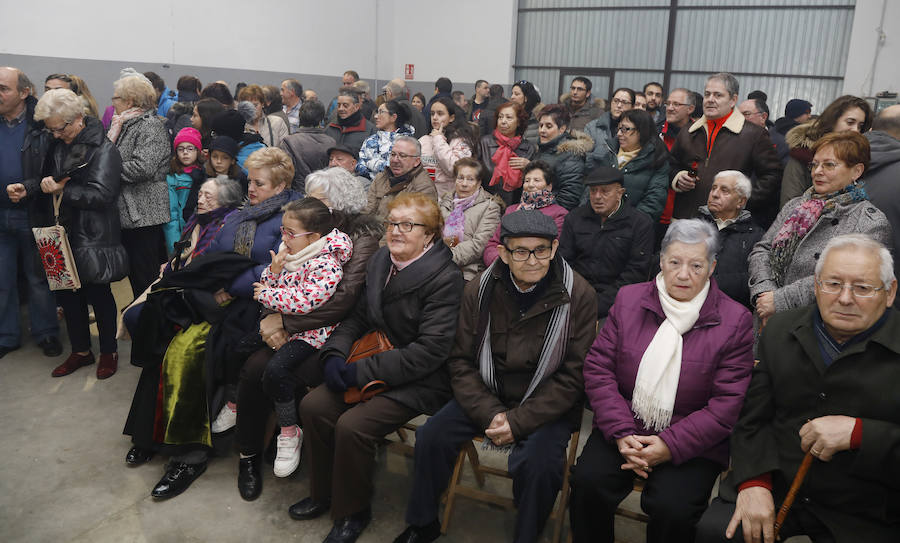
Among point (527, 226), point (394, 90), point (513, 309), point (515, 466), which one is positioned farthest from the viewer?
point (394, 90)

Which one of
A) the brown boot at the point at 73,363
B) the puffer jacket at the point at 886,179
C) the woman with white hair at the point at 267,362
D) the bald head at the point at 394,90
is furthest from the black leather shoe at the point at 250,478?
the bald head at the point at 394,90

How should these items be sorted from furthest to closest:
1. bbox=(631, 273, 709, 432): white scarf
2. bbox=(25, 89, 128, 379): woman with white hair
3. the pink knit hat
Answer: the pink knit hat, bbox=(25, 89, 128, 379): woman with white hair, bbox=(631, 273, 709, 432): white scarf

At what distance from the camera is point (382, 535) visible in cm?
296

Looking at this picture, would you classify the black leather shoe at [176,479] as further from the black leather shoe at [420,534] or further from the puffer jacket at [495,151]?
the puffer jacket at [495,151]

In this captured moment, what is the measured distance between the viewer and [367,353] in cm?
312

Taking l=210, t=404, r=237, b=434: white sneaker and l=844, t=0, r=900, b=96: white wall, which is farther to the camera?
l=844, t=0, r=900, b=96: white wall

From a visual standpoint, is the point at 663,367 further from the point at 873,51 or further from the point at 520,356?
the point at 873,51

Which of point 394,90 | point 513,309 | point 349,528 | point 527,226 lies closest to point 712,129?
point 527,226

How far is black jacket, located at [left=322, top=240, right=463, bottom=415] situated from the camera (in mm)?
2992

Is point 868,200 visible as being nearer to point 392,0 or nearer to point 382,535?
point 382,535

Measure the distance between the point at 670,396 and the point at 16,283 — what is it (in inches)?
189

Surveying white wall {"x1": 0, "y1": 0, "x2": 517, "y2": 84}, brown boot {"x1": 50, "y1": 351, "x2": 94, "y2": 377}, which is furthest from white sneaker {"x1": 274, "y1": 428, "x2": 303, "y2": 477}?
white wall {"x1": 0, "y1": 0, "x2": 517, "y2": 84}

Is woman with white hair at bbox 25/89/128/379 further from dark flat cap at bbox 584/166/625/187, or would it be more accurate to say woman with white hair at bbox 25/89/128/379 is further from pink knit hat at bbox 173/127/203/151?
dark flat cap at bbox 584/166/625/187

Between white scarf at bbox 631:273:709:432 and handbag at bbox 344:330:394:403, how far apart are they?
1187 mm
